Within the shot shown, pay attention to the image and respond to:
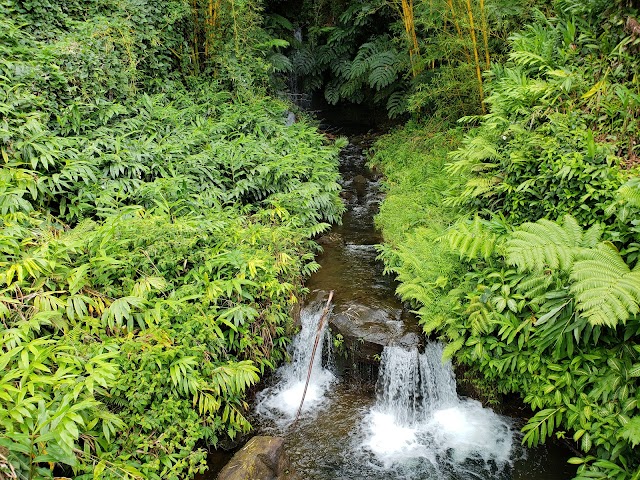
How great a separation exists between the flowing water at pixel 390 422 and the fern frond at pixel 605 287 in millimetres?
1760

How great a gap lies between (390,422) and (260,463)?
5.55 ft

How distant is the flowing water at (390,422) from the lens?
4.47 metres

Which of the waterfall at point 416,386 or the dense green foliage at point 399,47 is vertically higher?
the dense green foliage at point 399,47

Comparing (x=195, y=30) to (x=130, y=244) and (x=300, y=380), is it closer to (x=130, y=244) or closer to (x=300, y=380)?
(x=130, y=244)

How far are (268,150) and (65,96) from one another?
3273 millimetres

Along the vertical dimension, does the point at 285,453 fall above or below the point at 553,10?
below

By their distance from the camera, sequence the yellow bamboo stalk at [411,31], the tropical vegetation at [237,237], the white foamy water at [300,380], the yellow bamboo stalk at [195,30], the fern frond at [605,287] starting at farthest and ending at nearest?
the yellow bamboo stalk at [411,31] < the yellow bamboo stalk at [195,30] < the white foamy water at [300,380] < the tropical vegetation at [237,237] < the fern frond at [605,287]

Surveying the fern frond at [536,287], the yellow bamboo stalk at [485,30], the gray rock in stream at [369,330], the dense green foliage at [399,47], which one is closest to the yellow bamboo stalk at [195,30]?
the dense green foliage at [399,47]

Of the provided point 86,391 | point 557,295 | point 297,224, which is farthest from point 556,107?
point 86,391

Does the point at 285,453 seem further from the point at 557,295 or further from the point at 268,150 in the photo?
the point at 268,150

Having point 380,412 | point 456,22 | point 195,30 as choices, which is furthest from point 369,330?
point 195,30

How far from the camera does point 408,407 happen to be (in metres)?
5.20

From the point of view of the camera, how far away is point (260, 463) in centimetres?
416

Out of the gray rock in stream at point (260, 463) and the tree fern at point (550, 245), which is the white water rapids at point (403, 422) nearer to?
the gray rock in stream at point (260, 463)
